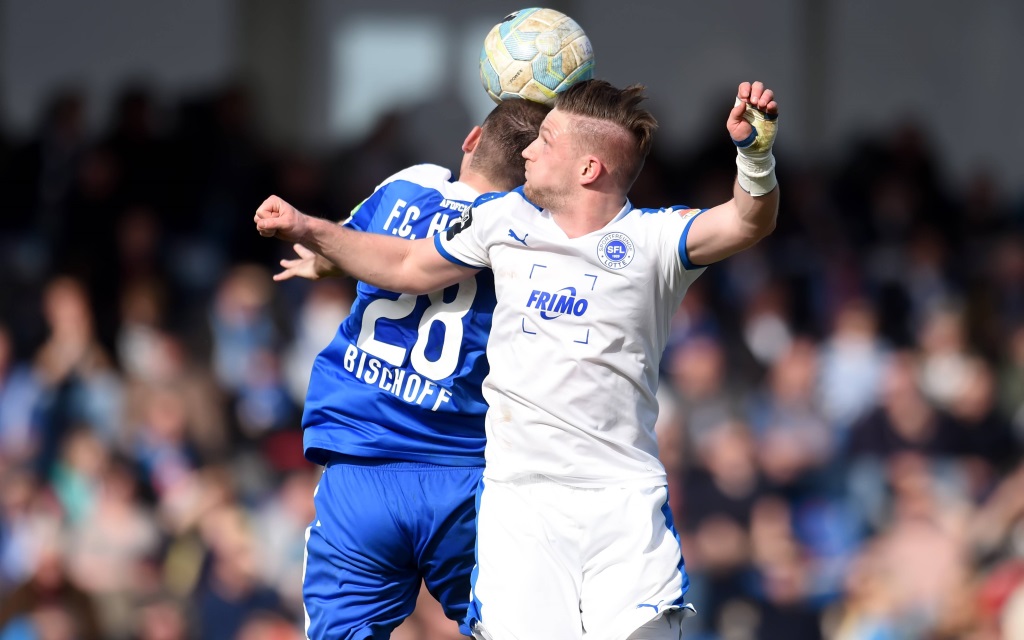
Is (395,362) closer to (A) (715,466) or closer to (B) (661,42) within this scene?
(A) (715,466)

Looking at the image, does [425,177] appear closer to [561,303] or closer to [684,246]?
[561,303]

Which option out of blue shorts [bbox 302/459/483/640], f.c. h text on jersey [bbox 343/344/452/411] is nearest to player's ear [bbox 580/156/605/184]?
f.c. h text on jersey [bbox 343/344/452/411]

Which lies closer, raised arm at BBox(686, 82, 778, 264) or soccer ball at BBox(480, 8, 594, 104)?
raised arm at BBox(686, 82, 778, 264)

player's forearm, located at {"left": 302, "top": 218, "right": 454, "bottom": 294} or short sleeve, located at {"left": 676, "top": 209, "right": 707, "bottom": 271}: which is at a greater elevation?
short sleeve, located at {"left": 676, "top": 209, "right": 707, "bottom": 271}

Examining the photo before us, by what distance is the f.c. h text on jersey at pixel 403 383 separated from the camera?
4566 mm

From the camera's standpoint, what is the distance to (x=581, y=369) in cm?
417

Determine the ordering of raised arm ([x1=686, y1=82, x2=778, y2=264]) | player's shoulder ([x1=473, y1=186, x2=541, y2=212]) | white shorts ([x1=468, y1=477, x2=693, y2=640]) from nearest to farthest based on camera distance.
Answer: raised arm ([x1=686, y1=82, x2=778, y2=264]) < white shorts ([x1=468, y1=477, x2=693, y2=640]) < player's shoulder ([x1=473, y1=186, x2=541, y2=212])

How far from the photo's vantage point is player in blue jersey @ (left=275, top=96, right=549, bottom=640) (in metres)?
4.56

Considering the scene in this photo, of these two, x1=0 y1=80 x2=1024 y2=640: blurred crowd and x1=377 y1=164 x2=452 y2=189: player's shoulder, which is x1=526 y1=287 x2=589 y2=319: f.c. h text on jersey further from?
x1=0 y1=80 x2=1024 y2=640: blurred crowd

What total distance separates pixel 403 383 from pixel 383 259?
423 millimetres

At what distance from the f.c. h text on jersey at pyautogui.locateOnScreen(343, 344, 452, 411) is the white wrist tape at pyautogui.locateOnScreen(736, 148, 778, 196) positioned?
3.81ft

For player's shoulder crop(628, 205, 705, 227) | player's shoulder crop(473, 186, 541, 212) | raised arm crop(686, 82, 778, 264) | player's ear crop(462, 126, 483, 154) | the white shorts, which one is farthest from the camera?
player's ear crop(462, 126, 483, 154)

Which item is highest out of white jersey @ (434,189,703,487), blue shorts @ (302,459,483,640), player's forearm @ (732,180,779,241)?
player's forearm @ (732,180,779,241)

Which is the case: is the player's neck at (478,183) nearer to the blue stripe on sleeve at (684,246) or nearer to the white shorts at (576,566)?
the blue stripe on sleeve at (684,246)
